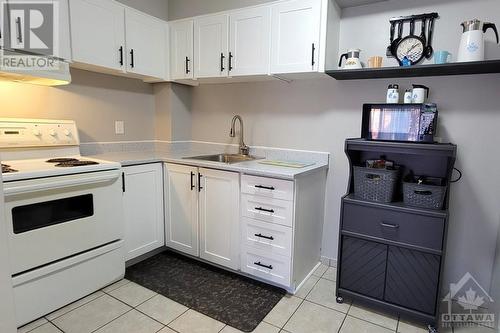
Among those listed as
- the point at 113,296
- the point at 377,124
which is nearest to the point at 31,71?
the point at 113,296

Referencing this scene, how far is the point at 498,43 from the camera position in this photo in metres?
1.79

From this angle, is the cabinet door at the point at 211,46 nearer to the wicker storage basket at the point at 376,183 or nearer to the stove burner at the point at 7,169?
the wicker storage basket at the point at 376,183

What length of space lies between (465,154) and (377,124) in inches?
24.1

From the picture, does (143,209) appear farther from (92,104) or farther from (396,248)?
(396,248)

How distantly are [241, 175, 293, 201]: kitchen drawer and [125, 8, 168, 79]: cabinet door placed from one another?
4.63ft

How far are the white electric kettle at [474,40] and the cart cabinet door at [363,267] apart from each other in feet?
4.06

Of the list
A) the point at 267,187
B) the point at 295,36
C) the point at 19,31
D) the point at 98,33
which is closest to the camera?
the point at 19,31

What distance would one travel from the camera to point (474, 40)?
5.58 feet

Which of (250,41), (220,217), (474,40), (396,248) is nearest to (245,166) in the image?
(220,217)

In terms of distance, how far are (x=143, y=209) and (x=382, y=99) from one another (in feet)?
6.85

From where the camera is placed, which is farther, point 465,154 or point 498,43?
point 465,154

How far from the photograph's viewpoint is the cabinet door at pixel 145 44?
2.51 m

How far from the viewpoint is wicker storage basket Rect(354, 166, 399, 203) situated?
1.87 meters

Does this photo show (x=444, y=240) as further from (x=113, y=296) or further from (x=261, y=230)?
(x=113, y=296)
